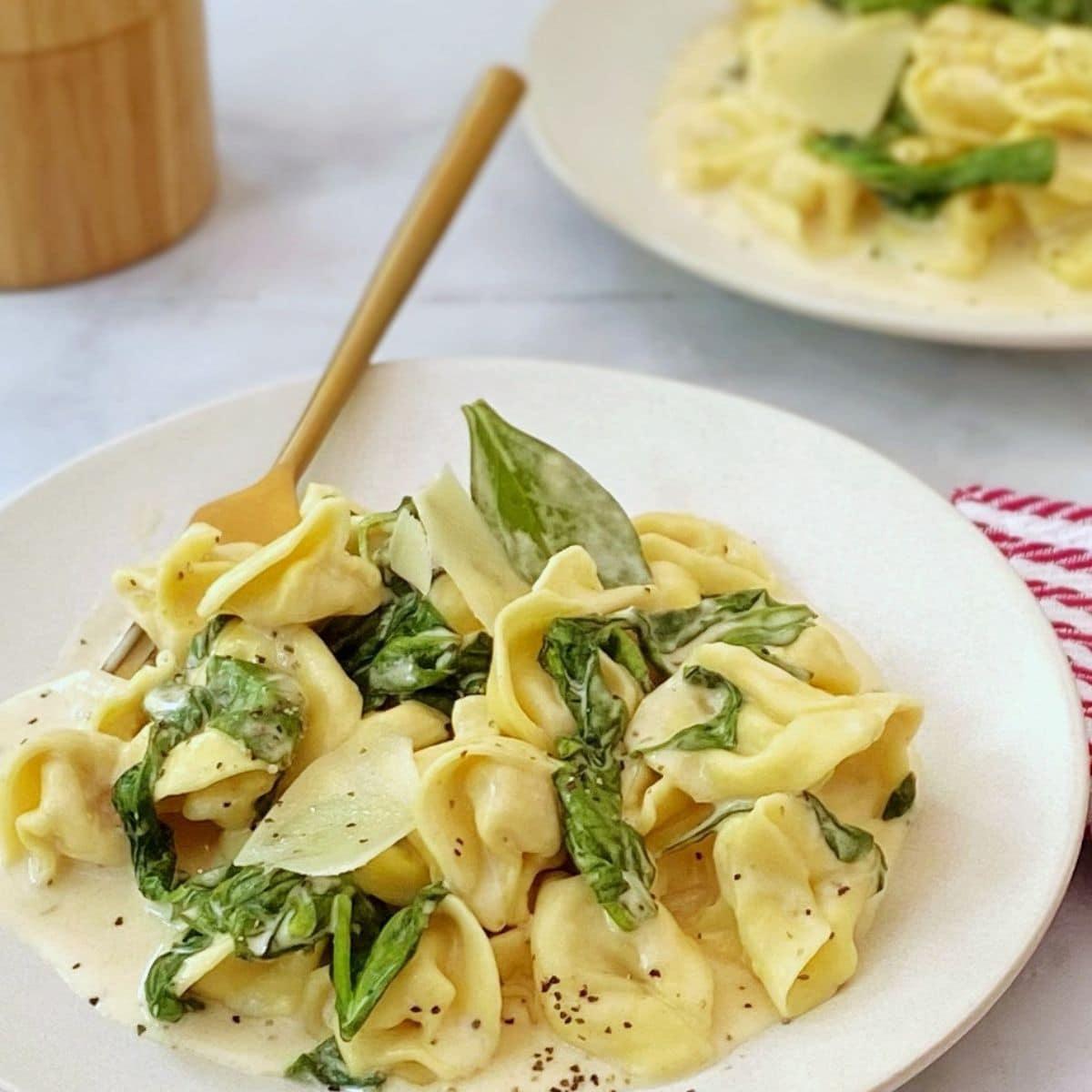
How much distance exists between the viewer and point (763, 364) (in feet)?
8.79

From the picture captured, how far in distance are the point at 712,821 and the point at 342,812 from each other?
0.34 m

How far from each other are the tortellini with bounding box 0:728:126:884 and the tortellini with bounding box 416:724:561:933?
0.32 meters

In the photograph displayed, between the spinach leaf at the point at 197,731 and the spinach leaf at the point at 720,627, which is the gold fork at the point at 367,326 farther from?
the spinach leaf at the point at 720,627

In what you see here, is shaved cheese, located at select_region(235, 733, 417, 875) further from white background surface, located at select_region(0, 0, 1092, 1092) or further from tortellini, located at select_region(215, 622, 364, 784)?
white background surface, located at select_region(0, 0, 1092, 1092)

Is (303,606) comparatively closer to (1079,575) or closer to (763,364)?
(1079,575)

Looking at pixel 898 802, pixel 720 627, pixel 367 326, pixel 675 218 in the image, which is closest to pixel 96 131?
pixel 367 326

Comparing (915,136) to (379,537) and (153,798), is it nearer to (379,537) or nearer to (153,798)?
(379,537)

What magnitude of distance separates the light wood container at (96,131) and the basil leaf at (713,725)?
1.54m

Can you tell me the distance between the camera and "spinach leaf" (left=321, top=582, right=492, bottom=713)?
1.70m

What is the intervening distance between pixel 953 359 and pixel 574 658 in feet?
4.04

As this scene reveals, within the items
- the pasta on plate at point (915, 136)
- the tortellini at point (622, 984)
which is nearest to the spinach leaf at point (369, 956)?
the tortellini at point (622, 984)

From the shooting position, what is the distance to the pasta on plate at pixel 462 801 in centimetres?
149

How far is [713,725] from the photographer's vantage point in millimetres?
1623

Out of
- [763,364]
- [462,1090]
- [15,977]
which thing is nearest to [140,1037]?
[15,977]
